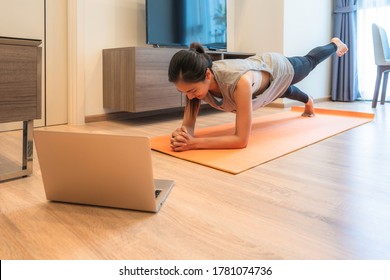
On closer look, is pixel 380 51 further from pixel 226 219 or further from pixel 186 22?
pixel 226 219

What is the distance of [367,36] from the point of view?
3.95m

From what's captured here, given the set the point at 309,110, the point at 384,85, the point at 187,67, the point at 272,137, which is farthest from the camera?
the point at 384,85

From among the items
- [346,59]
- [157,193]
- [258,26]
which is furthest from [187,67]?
[346,59]

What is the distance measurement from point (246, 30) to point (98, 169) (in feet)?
9.91

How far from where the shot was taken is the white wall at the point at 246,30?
2406 mm

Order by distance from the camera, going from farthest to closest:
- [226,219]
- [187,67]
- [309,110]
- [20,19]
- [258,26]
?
[258,26]
[309,110]
[20,19]
[187,67]
[226,219]

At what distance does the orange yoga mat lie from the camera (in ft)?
4.62

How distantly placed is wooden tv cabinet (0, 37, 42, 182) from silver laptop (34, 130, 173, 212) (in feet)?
0.89

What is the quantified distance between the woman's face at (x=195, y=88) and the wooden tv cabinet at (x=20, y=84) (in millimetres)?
538

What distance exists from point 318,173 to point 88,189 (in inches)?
32.4

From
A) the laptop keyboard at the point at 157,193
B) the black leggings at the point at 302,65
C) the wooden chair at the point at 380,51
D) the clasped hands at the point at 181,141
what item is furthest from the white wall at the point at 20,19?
the wooden chair at the point at 380,51

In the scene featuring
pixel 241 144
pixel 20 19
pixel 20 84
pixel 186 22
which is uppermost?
pixel 186 22
